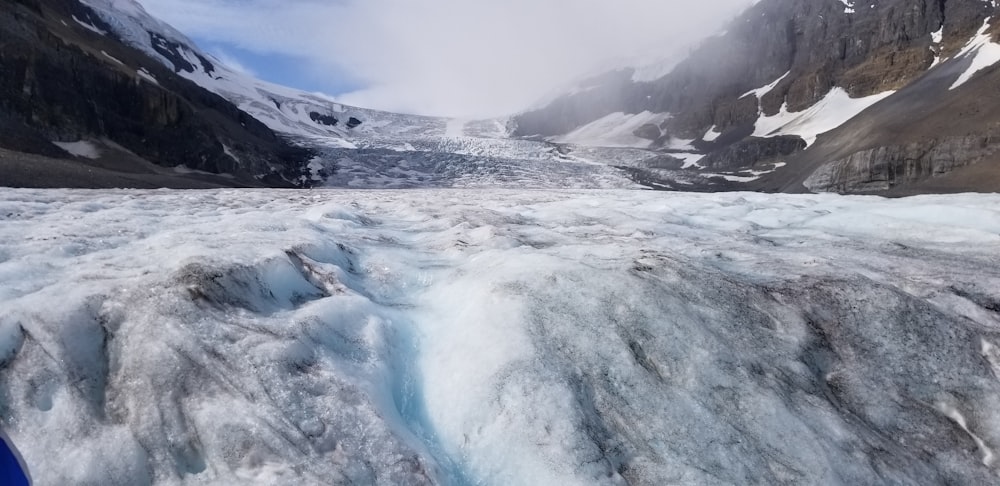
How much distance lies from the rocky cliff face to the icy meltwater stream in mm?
25474

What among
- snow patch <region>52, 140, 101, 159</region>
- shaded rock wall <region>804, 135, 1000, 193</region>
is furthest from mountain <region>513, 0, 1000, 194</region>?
snow patch <region>52, 140, 101, 159</region>

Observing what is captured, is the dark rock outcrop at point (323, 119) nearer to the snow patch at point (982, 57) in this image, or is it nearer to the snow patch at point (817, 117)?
the snow patch at point (817, 117)

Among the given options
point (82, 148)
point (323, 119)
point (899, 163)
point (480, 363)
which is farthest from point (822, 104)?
point (480, 363)

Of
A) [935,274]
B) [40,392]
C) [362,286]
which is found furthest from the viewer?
[935,274]

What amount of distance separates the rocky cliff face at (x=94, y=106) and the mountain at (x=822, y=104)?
36790 millimetres

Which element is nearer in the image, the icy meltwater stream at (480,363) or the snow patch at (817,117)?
the icy meltwater stream at (480,363)

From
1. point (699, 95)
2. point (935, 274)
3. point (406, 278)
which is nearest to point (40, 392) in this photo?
point (406, 278)

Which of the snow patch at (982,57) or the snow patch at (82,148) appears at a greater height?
the snow patch at (982,57)

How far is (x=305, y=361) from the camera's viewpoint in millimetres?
4027

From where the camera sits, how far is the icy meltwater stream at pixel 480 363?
3.45 metres

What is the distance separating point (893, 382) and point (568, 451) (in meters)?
3.12

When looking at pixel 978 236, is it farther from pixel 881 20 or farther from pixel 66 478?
pixel 881 20

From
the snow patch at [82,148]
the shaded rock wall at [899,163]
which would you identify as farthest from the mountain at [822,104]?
the snow patch at [82,148]

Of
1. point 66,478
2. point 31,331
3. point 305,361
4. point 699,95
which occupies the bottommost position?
point 66,478
